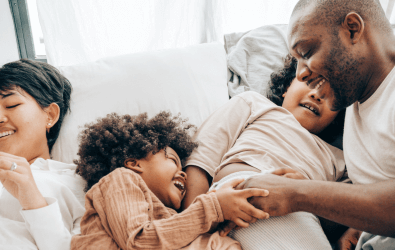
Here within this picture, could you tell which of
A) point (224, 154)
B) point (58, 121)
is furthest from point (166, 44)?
point (224, 154)

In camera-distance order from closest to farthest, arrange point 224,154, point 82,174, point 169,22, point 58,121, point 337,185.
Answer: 1. point 337,185
2. point 82,174
3. point 224,154
4. point 58,121
5. point 169,22

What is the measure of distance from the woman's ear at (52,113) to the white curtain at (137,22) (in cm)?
70

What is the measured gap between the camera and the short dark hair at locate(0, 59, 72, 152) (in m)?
1.18

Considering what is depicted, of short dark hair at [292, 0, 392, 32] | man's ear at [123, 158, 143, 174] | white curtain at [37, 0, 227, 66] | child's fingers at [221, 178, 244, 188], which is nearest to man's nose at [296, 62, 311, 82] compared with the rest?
short dark hair at [292, 0, 392, 32]

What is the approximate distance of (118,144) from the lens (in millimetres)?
1054

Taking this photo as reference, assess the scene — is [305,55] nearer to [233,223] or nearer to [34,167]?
[233,223]

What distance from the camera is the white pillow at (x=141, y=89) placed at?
4.25 ft

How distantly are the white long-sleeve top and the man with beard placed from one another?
57 cm

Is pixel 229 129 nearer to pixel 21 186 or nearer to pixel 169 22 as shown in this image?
pixel 21 186

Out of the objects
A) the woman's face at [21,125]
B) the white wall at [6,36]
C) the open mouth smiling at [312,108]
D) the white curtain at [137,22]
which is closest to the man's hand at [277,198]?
the open mouth smiling at [312,108]

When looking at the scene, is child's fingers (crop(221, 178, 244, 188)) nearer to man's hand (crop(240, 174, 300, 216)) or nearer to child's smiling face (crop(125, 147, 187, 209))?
man's hand (crop(240, 174, 300, 216))

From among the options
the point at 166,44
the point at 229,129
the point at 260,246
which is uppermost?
the point at 166,44

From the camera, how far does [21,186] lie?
79cm

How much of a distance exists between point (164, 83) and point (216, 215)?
30.1 inches
